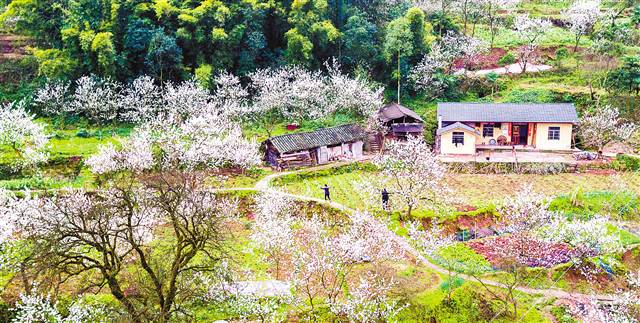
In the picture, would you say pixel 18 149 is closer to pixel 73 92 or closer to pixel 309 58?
pixel 73 92

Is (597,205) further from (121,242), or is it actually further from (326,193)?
(121,242)

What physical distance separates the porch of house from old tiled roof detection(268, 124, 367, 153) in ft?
24.0

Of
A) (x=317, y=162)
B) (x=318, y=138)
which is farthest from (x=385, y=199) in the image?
(x=318, y=138)

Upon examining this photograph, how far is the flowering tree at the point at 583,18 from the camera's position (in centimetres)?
6581

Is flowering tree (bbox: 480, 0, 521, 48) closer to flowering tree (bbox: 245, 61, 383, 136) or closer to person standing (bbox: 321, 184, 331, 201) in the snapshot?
flowering tree (bbox: 245, 61, 383, 136)

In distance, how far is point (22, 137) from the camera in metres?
45.2

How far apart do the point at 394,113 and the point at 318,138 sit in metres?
7.65

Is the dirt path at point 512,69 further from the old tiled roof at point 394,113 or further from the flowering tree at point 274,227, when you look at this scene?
the flowering tree at point 274,227

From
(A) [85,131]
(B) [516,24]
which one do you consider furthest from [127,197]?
(B) [516,24]

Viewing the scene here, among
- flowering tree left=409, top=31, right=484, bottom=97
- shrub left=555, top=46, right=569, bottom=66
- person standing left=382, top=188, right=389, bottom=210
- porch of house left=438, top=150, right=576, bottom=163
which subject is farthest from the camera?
shrub left=555, top=46, right=569, bottom=66

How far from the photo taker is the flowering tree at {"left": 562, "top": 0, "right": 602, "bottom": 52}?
65812 millimetres

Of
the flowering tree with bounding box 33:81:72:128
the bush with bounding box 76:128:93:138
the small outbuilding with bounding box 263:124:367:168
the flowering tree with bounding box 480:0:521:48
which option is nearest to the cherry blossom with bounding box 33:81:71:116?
the flowering tree with bounding box 33:81:72:128

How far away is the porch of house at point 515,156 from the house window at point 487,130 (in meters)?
1.80

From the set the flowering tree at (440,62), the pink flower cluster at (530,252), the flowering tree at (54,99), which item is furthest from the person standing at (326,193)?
the flowering tree at (54,99)
